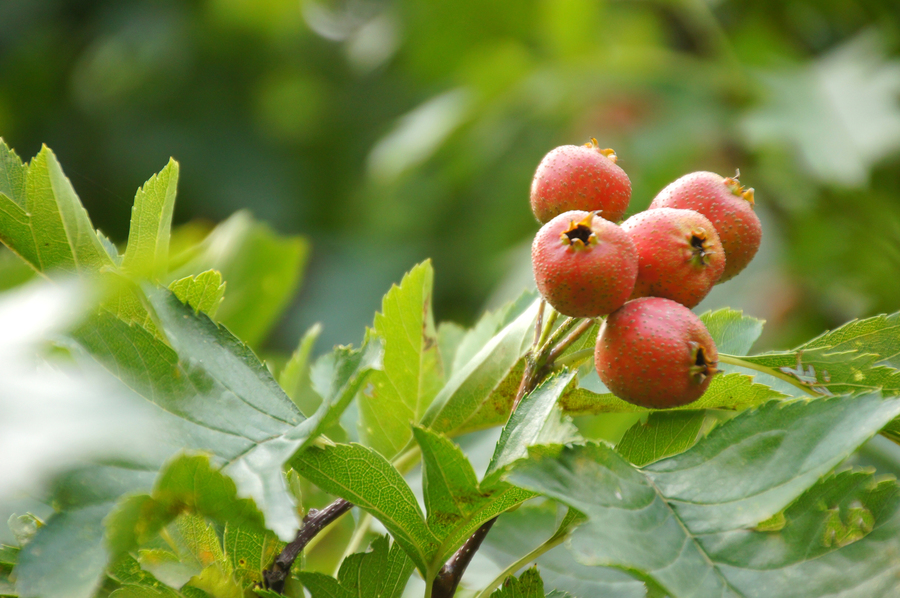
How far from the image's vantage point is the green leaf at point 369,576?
588 millimetres

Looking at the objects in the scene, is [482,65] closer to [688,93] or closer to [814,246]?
[688,93]

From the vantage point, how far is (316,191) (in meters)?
4.36

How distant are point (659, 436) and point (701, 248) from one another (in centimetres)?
16

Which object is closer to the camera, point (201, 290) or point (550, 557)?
point (201, 290)

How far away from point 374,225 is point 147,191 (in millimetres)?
3318

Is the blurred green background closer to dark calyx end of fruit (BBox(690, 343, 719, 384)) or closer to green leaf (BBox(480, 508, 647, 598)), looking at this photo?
green leaf (BBox(480, 508, 647, 598))

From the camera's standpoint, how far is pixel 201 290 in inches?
23.8

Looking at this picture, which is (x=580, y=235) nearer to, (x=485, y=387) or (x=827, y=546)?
(x=485, y=387)

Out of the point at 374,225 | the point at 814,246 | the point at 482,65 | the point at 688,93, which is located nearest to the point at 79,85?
the point at 374,225

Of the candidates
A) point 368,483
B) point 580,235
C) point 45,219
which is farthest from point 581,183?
point 45,219

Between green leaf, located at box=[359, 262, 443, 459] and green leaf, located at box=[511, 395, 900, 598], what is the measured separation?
27 centimetres

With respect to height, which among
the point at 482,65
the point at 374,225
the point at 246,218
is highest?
the point at 482,65

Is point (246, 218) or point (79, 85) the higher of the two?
point (79, 85)

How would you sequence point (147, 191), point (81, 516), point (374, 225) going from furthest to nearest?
point (374, 225) < point (147, 191) < point (81, 516)
